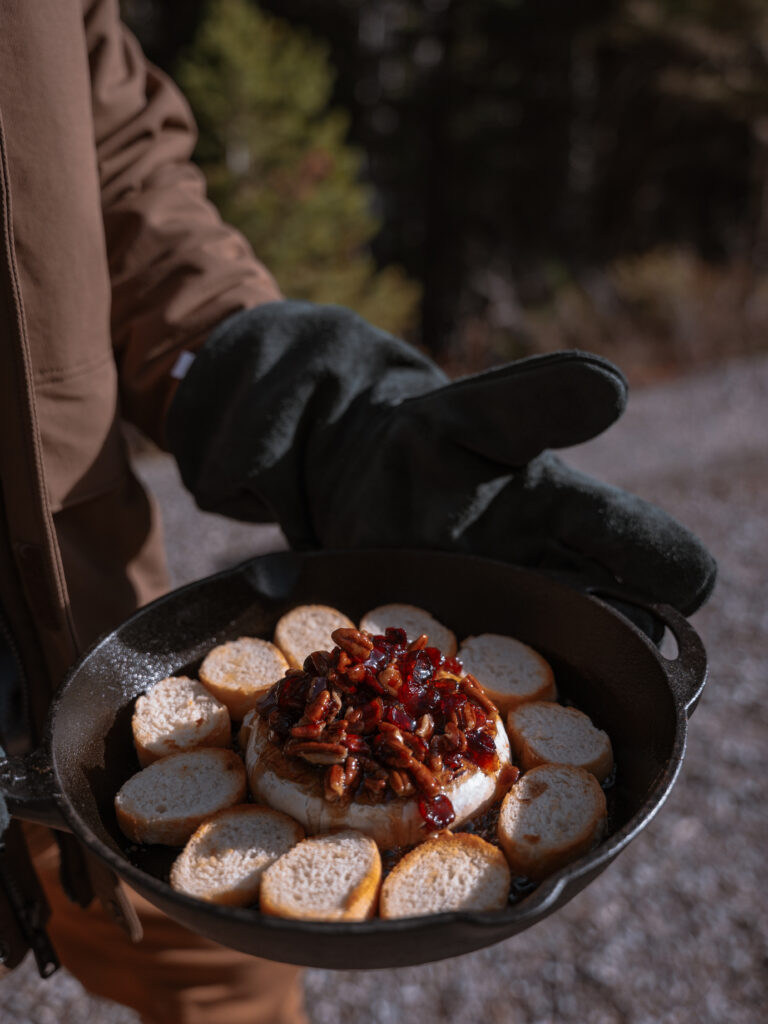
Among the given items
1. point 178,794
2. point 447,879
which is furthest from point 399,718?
point 178,794

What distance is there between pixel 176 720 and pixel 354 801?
41cm

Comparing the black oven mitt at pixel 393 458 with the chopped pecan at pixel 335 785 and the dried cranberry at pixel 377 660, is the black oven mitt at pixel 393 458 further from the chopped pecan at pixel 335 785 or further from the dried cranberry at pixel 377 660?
the chopped pecan at pixel 335 785

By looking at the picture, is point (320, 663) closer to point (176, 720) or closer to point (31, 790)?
point (176, 720)

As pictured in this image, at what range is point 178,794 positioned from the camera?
1.43 m

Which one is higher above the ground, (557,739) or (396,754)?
(396,754)

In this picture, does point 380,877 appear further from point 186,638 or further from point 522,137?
point 522,137

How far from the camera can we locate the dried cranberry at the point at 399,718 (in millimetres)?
1403

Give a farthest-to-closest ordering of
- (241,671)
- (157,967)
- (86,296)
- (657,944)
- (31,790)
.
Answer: (657,944) → (157,967) → (86,296) → (241,671) → (31,790)

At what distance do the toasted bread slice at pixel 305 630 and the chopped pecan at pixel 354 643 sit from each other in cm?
21

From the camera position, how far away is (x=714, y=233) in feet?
45.6

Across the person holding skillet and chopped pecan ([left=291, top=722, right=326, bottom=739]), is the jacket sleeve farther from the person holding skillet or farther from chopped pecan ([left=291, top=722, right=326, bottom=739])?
chopped pecan ([left=291, top=722, right=326, bottom=739])

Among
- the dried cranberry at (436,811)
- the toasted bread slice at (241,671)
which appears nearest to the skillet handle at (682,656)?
the dried cranberry at (436,811)

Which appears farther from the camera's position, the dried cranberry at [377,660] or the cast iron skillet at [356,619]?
the dried cranberry at [377,660]

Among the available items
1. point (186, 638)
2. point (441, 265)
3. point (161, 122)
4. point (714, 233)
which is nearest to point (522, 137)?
point (441, 265)
